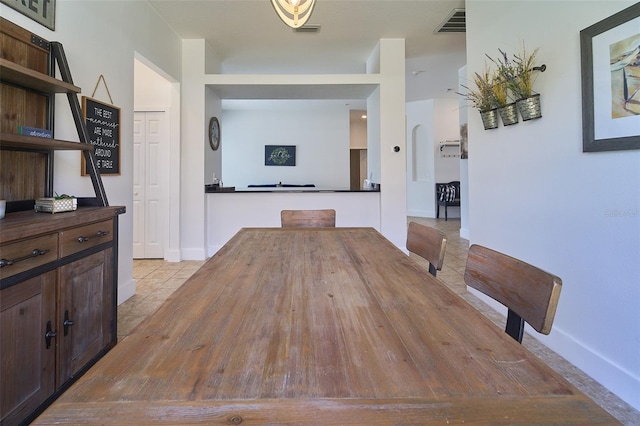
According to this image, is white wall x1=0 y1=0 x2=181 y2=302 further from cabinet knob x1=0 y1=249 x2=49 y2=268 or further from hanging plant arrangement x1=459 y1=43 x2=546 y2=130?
hanging plant arrangement x1=459 y1=43 x2=546 y2=130

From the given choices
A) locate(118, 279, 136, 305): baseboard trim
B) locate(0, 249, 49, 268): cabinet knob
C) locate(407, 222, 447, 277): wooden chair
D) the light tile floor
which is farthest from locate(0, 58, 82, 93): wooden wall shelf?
locate(407, 222, 447, 277): wooden chair

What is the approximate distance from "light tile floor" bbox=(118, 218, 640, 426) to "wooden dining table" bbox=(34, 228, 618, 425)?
1.33 m

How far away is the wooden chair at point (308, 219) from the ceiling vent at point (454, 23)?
9.02 ft

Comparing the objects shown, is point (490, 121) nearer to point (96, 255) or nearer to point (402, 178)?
point (402, 178)

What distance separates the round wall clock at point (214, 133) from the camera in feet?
15.0

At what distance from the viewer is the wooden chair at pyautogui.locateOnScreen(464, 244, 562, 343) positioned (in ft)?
2.60

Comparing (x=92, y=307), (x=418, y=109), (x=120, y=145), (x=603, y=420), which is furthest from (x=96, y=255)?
(x=418, y=109)

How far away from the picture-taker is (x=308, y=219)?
2406mm

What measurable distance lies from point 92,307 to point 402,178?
3.63 m

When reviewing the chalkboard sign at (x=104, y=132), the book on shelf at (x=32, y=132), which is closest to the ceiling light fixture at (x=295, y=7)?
the book on shelf at (x=32, y=132)

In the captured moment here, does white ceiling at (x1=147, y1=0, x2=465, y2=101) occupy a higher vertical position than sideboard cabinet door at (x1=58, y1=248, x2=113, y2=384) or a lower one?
higher

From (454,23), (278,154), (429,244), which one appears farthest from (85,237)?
(278,154)

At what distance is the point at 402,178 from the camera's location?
436 centimetres

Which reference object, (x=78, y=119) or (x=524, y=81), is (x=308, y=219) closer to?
(x=78, y=119)
